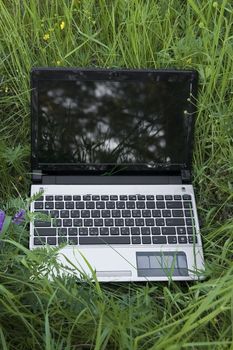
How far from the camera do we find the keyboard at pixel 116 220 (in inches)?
48.4

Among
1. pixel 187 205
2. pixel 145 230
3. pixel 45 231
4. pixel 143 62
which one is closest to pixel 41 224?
pixel 45 231

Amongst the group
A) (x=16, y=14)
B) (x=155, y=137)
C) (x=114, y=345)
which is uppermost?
(x=16, y=14)

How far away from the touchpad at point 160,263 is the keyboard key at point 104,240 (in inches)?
1.6

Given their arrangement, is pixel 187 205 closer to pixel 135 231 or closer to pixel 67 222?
pixel 135 231

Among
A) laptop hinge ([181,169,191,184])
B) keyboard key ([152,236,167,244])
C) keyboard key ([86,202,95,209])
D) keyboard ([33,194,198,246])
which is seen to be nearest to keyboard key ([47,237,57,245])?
keyboard ([33,194,198,246])

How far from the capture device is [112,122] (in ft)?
4.22

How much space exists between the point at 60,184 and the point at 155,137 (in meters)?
0.24

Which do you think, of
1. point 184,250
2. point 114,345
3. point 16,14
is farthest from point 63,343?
point 16,14

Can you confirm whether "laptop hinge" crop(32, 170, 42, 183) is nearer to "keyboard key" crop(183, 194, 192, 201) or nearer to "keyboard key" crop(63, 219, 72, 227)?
"keyboard key" crop(63, 219, 72, 227)

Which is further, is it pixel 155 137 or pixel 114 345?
pixel 155 137

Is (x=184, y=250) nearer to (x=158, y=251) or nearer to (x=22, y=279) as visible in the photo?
(x=158, y=251)

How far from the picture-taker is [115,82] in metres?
1.26

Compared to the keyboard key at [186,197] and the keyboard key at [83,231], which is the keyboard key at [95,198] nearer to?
the keyboard key at [83,231]

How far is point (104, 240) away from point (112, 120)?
0.87ft
